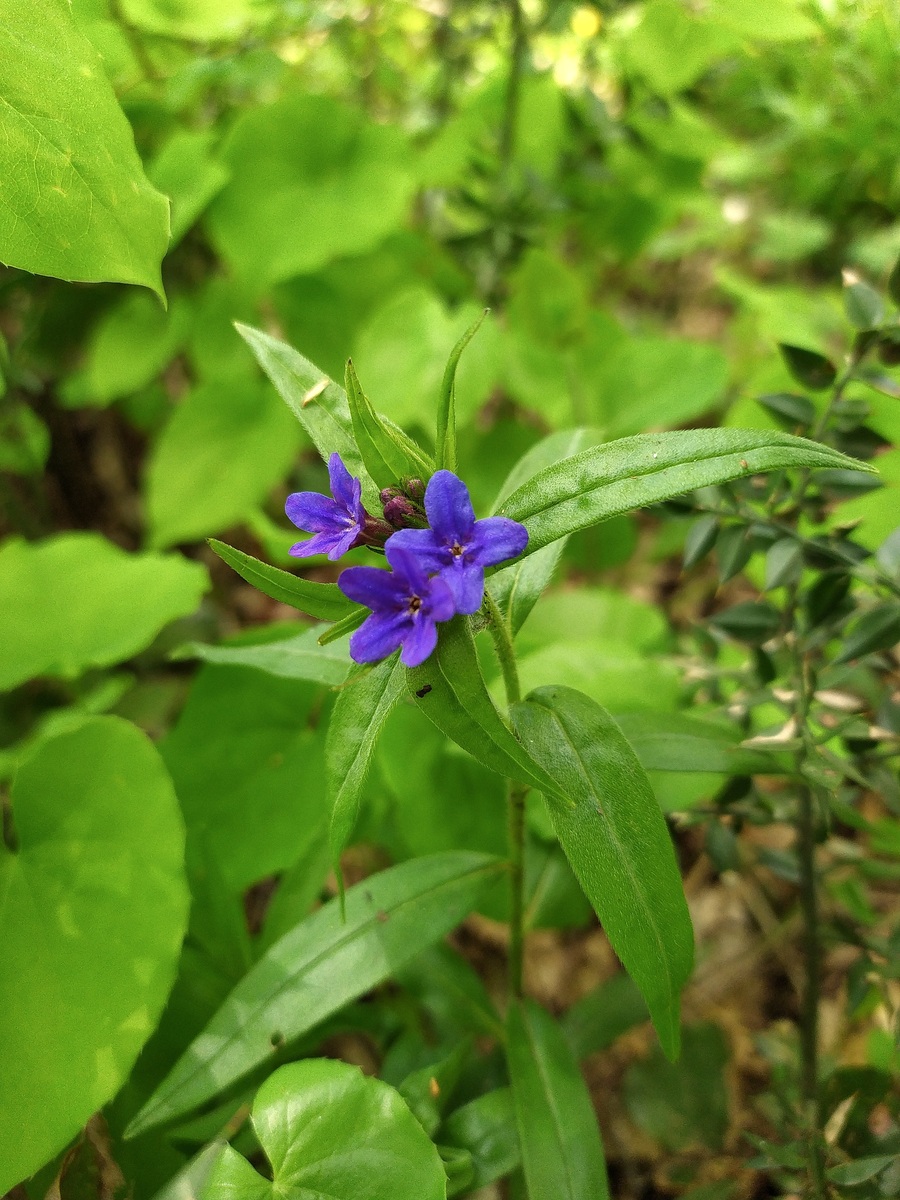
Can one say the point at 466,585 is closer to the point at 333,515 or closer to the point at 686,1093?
the point at 333,515

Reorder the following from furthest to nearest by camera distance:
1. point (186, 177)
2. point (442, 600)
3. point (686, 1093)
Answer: point (186, 177) < point (686, 1093) < point (442, 600)

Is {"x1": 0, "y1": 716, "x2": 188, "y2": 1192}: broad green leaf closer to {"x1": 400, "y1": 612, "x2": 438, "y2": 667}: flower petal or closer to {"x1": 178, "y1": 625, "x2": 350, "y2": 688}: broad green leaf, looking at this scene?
{"x1": 178, "y1": 625, "x2": 350, "y2": 688}: broad green leaf

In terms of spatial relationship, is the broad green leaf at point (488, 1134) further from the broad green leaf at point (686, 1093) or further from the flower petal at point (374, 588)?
the flower petal at point (374, 588)

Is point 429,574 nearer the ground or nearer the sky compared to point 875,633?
nearer the sky

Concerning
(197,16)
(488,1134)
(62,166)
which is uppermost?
(197,16)

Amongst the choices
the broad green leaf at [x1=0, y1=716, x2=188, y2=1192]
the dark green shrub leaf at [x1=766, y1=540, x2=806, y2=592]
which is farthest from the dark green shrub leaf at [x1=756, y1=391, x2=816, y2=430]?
the broad green leaf at [x1=0, y1=716, x2=188, y2=1192]

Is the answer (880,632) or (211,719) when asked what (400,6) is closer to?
(211,719)

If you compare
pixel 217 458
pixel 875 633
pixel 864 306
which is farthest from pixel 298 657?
pixel 217 458

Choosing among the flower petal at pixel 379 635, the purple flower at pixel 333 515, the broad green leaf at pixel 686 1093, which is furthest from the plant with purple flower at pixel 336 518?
the broad green leaf at pixel 686 1093
